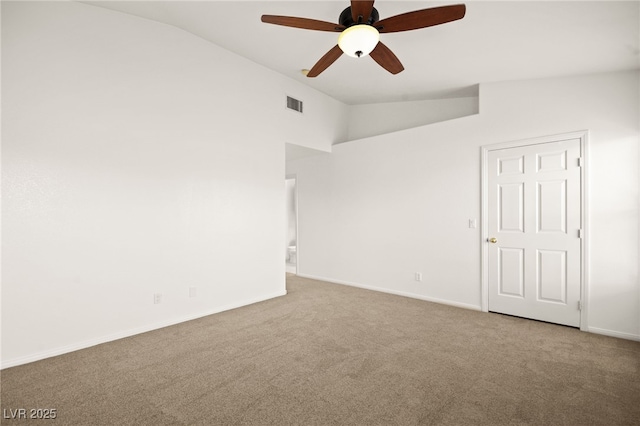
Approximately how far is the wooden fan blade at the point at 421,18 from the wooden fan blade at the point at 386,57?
0.19 metres

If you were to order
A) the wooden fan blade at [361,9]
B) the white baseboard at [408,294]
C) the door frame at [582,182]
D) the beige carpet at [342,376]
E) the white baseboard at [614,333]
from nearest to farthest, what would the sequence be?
1. the beige carpet at [342,376]
2. the wooden fan blade at [361,9]
3. the white baseboard at [614,333]
4. the door frame at [582,182]
5. the white baseboard at [408,294]

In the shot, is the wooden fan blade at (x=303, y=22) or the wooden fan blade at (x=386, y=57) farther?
the wooden fan blade at (x=386, y=57)

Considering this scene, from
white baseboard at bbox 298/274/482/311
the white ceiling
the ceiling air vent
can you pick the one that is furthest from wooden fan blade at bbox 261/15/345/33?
→ white baseboard at bbox 298/274/482/311

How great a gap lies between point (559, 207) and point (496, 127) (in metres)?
1.20

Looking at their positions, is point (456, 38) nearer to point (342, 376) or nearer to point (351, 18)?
point (351, 18)

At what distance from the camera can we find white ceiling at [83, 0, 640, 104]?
2.43 meters

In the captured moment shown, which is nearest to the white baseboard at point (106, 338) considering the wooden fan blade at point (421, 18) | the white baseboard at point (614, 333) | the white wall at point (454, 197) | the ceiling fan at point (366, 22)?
the white wall at point (454, 197)

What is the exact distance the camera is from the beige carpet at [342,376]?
1.90 meters

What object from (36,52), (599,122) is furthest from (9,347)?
(599,122)

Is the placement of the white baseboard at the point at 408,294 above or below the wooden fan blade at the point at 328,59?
below

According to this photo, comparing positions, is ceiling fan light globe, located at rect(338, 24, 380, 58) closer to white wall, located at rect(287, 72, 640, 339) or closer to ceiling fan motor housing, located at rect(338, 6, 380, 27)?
ceiling fan motor housing, located at rect(338, 6, 380, 27)

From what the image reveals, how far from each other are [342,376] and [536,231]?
2.89m

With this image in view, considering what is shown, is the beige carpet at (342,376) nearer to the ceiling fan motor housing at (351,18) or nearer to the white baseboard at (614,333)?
the white baseboard at (614,333)

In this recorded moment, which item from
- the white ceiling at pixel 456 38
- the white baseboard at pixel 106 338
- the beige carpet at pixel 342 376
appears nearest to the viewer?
the beige carpet at pixel 342 376
